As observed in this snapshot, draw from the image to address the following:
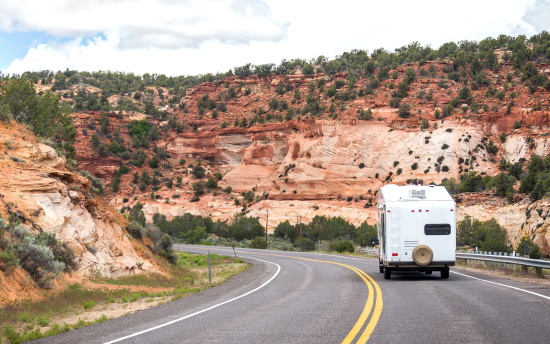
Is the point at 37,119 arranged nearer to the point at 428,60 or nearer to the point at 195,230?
the point at 195,230

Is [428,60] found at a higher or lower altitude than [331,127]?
higher

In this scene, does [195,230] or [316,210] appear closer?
[195,230]

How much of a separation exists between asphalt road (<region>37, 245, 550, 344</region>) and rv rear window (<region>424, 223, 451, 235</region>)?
342 cm

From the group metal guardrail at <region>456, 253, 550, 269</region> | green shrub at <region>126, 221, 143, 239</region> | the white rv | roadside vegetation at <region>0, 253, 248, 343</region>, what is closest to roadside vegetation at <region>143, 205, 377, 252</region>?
metal guardrail at <region>456, 253, 550, 269</region>

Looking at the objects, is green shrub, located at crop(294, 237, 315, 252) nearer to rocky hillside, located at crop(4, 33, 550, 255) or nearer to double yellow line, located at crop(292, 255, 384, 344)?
rocky hillside, located at crop(4, 33, 550, 255)

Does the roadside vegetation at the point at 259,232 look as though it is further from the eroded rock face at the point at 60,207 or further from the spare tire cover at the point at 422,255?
the spare tire cover at the point at 422,255

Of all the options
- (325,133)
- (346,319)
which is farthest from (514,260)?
(325,133)

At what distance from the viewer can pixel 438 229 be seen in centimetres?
1941

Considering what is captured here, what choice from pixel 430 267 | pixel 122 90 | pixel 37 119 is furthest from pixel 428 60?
pixel 430 267

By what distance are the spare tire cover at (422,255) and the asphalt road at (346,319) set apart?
3.06 metres

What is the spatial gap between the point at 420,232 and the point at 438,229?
60 centimetres

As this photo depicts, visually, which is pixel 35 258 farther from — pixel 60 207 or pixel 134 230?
pixel 134 230

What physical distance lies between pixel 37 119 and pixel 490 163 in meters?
58.2

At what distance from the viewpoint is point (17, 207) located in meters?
18.3
